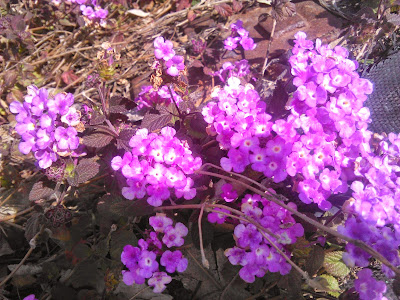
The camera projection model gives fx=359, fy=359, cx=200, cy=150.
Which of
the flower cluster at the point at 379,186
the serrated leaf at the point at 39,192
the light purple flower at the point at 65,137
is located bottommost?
the serrated leaf at the point at 39,192

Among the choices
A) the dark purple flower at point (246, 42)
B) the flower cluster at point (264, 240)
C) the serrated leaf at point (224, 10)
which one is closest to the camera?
the flower cluster at point (264, 240)

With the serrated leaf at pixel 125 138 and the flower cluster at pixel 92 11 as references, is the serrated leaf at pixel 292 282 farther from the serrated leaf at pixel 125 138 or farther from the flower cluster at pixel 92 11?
the flower cluster at pixel 92 11

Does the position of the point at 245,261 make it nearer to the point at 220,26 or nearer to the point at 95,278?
the point at 95,278

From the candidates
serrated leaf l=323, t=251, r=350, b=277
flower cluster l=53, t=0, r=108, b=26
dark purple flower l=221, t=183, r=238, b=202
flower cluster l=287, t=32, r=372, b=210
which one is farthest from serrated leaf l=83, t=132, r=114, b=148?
flower cluster l=53, t=0, r=108, b=26

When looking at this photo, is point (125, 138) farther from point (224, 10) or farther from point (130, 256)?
point (224, 10)

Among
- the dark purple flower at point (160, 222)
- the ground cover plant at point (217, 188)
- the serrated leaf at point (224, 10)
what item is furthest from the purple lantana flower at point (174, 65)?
the serrated leaf at point (224, 10)

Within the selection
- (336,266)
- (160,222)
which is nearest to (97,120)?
(160,222)

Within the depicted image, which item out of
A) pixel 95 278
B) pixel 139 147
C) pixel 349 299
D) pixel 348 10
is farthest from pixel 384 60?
pixel 95 278
